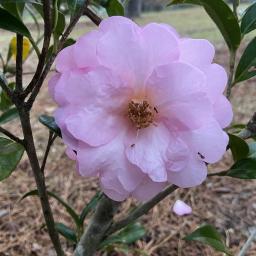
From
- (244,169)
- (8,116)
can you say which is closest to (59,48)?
(244,169)

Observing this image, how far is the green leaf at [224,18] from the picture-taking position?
684mm

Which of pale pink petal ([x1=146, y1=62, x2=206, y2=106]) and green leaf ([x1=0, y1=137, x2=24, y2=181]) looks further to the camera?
green leaf ([x1=0, y1=137, x2=24, y2=181])

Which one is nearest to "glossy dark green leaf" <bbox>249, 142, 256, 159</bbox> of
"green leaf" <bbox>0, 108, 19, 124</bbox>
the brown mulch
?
"green leaf" <bbox>0, 108, 19, 124</bbox>

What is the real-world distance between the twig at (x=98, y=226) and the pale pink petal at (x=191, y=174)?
0.27 metres

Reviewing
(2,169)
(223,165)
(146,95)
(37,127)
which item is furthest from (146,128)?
(37,127)

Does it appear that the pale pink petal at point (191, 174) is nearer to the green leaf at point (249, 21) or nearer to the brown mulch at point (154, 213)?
the green leaf at point (249, 21)

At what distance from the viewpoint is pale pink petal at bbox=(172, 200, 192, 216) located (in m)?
1.57

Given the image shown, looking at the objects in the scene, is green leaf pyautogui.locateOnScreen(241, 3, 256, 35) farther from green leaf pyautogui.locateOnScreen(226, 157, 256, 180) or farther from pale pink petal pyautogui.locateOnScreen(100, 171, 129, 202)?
pale pink petal pyautogui.locateOnScreen(100, 171, 129, 202)

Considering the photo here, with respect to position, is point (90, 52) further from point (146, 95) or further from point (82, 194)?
point (82, 194)

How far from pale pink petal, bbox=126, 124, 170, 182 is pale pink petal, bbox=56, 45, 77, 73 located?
0.12m

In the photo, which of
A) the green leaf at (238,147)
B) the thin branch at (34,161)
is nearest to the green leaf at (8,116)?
the thin branch at (34,161)

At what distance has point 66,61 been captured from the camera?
0.56m

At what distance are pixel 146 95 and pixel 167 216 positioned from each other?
1.07 m

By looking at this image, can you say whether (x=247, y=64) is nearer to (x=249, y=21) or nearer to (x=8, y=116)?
(x=249, y=21)
